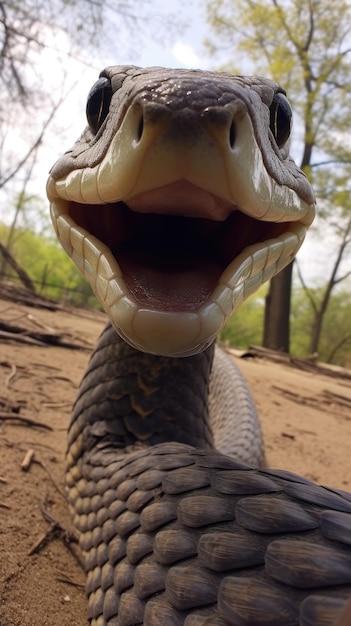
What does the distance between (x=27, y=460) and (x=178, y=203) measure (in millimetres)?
986

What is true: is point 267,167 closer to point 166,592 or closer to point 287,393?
point 166,592

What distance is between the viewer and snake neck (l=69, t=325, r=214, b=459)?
1.37 metres

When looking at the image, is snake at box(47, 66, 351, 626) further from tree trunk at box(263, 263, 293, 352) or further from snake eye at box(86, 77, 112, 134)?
tree trunk at box(263, 263, 293, 352)

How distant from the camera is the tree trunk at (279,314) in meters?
10.0

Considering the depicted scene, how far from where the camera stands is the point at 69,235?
1.08 metres

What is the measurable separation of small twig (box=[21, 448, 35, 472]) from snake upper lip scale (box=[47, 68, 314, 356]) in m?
0.70

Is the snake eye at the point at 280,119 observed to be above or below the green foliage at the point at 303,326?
above

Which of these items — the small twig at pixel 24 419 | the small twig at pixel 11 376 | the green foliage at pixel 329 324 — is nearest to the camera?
the small twig at pixel 24 419

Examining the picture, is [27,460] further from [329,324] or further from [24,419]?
[329,324]

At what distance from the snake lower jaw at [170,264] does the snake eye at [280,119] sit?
185mm

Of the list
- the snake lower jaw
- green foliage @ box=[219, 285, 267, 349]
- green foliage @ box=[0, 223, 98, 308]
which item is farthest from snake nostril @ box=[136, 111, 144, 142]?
green foliage @ box=[0, 223, 98, 308]

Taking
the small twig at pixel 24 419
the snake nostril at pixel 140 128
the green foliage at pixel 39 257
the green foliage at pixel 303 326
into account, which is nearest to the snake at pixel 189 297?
the snake nostril at pixel 140 128

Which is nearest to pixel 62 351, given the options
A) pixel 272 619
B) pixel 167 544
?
pixel 167 544

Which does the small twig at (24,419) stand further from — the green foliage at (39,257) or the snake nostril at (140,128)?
the green foliage at (39,257)
